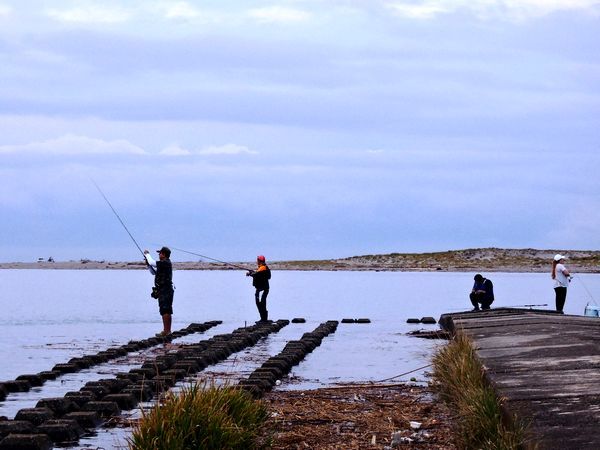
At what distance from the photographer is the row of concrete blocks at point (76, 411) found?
1106 cm

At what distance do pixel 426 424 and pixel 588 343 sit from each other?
10.4 feet

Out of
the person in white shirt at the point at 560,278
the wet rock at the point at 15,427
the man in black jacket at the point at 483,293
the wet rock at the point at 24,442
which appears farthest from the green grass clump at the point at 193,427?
the man in black jacket at the point at 483,293

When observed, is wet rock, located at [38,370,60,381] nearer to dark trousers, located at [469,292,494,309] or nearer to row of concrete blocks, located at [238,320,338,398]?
row of concrete blocks, located at [238,320,338,398]

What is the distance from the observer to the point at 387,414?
42.7ft

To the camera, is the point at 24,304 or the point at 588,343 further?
the point at 24,304

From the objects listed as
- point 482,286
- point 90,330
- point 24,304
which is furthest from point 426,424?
point 24,304

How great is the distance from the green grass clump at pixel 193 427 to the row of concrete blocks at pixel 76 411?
0.90 metres

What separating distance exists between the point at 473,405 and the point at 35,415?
483 cm

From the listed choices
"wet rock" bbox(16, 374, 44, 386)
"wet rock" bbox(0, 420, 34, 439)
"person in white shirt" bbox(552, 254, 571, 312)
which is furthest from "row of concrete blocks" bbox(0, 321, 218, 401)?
"person in white shirt" bbox(552, 254, 571, 312)

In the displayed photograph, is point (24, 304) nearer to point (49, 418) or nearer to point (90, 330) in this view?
point (90, 330)

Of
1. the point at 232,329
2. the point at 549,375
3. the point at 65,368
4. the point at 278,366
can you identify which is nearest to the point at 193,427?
the point at 549,375

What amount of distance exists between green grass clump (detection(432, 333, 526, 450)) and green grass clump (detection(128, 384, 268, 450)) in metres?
1.91

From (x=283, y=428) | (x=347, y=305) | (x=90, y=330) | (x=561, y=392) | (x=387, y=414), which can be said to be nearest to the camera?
(x=561, y=392)

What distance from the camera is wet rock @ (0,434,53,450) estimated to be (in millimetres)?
10688
